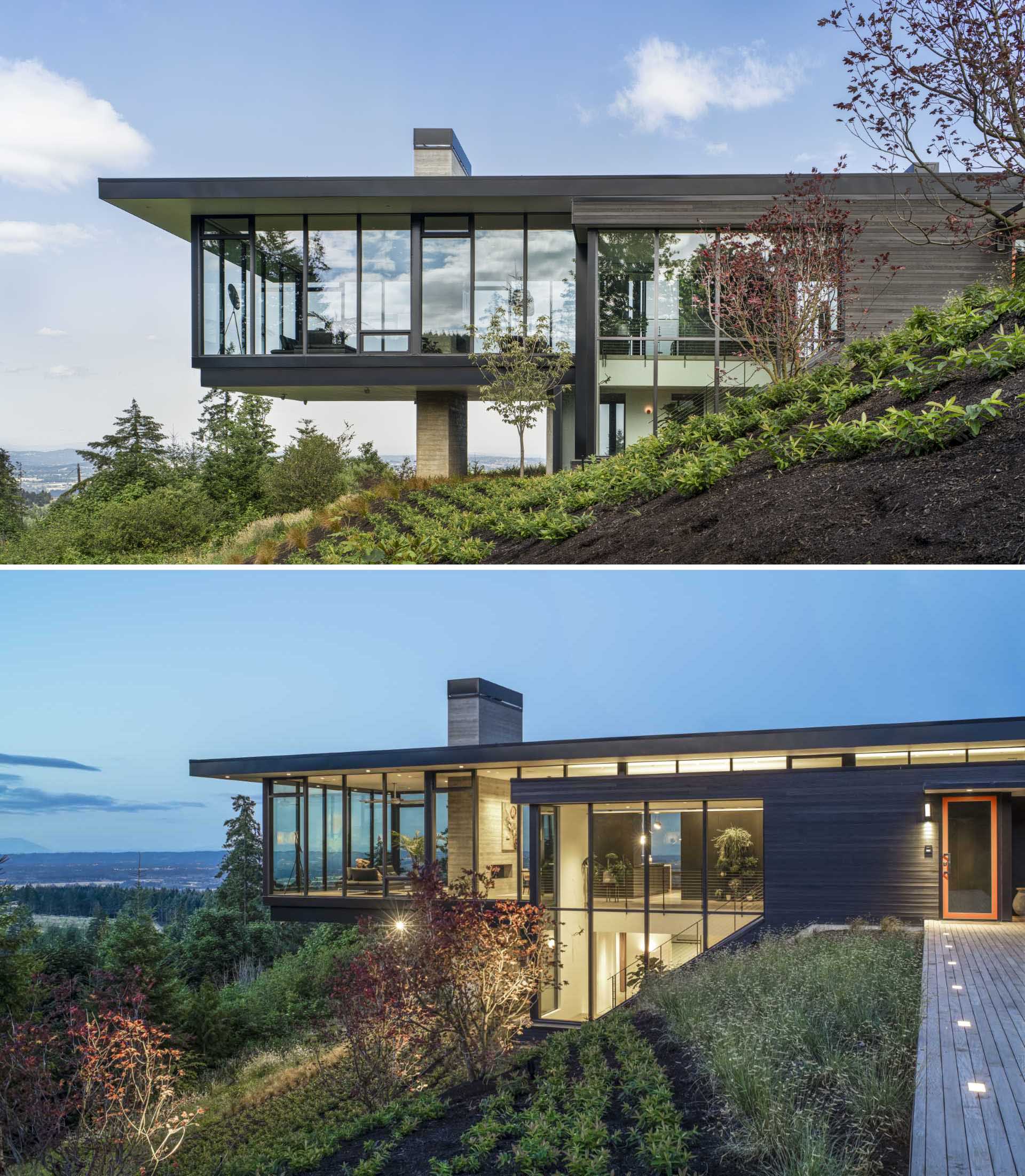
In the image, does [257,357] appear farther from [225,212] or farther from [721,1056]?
[721,1056]

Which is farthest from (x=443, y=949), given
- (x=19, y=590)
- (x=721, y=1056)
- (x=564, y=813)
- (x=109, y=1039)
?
(x=19, y=590)

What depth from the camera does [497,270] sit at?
20188 mm

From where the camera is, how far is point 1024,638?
220 feet

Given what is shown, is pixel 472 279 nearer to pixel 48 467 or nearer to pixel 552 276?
pixel 552 276

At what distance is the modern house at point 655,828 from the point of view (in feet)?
42.0

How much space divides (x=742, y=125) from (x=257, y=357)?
12114 mm

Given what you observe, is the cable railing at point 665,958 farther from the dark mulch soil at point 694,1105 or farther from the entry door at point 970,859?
the dark mulch soil at point 694,1105

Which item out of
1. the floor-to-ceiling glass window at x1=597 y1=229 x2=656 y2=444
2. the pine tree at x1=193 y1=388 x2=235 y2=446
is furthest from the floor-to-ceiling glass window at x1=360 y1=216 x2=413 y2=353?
the pine tree at x1=193 y1=388 x2=235 y2=446

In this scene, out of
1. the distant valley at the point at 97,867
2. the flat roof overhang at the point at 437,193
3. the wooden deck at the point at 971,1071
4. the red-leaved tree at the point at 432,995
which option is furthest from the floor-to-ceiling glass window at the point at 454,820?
the distant valley at the point at 97,867

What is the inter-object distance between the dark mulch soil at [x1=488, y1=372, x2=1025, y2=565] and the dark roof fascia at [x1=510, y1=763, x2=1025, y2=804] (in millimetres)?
4675

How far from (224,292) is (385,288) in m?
3.29

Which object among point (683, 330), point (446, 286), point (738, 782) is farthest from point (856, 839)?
point (446, 286)

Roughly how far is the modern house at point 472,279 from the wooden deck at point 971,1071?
12.5m

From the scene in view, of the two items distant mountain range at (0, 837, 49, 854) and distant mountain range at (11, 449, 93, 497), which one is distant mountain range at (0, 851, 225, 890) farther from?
distant mountain range at (11, 449, 93, 497)
